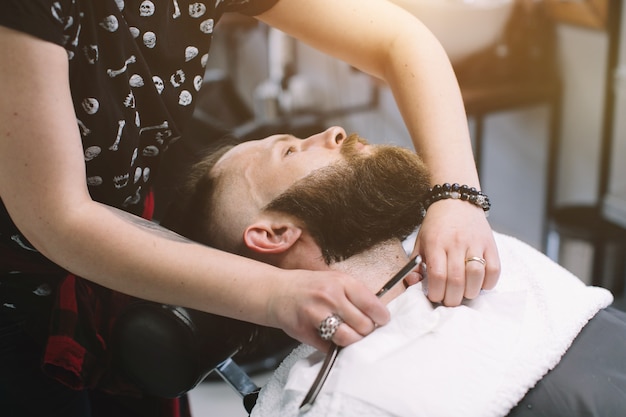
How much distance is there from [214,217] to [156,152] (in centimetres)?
15

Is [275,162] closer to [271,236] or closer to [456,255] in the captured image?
[271,236]

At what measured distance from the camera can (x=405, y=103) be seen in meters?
1.24

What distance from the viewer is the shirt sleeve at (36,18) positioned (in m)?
0.75

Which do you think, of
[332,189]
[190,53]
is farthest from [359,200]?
[190,53]

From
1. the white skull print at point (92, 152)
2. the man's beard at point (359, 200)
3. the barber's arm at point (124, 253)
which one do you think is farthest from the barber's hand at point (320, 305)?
the white skull print at point (92, 152)

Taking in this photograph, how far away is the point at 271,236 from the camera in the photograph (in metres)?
1.13

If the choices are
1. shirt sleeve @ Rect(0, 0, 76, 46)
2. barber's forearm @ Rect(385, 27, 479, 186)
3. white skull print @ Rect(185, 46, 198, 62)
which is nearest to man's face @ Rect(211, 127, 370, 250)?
barber's forearm @ Rect(385, 27, 479, 186)

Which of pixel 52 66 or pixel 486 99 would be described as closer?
pixel 52 66

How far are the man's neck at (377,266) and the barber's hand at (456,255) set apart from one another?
0.07 metres

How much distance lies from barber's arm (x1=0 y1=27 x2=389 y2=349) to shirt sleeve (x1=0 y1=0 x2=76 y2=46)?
20 millimetres

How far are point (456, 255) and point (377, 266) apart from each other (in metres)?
0.17

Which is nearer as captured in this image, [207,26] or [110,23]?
[110,23]

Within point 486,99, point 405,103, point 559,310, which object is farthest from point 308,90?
point 559,310

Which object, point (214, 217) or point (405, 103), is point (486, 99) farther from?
point (214, 217)
